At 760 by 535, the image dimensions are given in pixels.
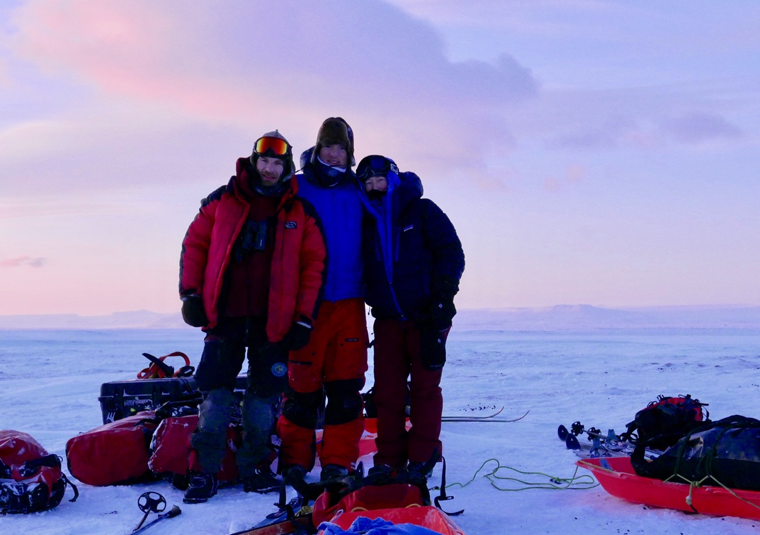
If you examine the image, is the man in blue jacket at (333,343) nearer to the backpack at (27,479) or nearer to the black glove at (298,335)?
the black glove at (298,335)

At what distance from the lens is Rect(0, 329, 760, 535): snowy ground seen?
2.80 m

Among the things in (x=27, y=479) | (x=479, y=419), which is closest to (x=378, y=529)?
(x=27, y=479)

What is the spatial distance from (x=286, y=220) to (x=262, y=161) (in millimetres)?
355

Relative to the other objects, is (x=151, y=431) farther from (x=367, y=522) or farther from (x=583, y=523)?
(x=583, y=523)

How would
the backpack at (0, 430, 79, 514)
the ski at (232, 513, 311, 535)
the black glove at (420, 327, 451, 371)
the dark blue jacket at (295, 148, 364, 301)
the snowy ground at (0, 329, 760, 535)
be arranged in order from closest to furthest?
the ski at (232, 513, 311, 535)
the snowy ground at (0, 329, 760, 535)
the backpack at (0, 430, 79, 514)
the black glove at (420, 327, 451, 371)
the dark blue jacket at (295, 148, 364, 301)

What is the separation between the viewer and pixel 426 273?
3.59 meters

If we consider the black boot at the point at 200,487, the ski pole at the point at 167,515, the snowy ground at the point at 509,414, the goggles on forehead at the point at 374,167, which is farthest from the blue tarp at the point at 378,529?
the goggles on forehead at the point at 374,167

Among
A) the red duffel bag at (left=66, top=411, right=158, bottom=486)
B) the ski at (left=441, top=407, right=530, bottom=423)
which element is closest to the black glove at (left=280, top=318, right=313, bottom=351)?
the red duffel bag at (left=66, top=411, right=158, bottom=486)

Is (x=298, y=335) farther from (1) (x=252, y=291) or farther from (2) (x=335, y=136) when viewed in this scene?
(2) (x=335, y=136)

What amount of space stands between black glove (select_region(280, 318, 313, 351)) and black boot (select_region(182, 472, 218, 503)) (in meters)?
0.81

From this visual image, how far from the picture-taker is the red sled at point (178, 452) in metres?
3.38

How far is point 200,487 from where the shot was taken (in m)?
3.23

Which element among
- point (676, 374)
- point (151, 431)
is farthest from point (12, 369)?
point (676, 374)

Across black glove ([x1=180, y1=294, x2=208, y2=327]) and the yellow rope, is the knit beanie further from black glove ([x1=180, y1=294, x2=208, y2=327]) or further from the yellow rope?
the yellow rope
